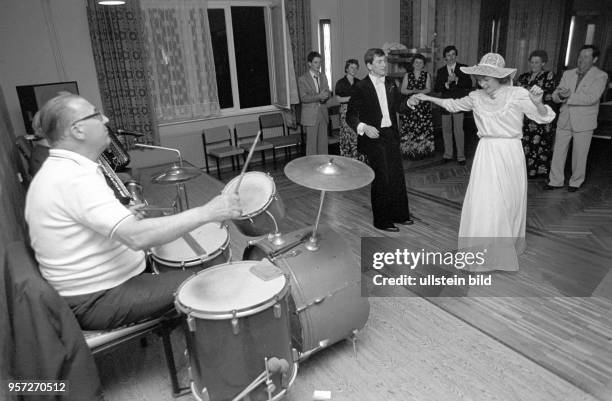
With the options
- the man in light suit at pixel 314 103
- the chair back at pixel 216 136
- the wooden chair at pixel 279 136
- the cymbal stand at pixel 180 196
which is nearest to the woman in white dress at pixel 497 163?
the cymbal stand at pixel 180 196

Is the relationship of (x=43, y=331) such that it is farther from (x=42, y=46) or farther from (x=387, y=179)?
(x=42, y=46)

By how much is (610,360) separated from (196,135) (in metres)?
5.85

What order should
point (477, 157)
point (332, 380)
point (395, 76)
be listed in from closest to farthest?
1. point (332, 380)
2. point (477, 157)
3. point (395, 76)

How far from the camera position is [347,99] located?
21.5 feet

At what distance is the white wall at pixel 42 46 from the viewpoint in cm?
549

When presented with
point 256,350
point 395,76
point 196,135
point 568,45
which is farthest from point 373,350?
point 568,45

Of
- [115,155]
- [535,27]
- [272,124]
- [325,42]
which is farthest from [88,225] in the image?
[535,27]

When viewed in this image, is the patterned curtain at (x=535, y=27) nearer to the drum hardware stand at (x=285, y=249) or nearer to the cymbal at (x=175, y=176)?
the cymbal at (x=175, y=176)

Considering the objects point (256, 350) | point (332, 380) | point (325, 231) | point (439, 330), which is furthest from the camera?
point (439, 330)

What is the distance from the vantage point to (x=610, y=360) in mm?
2551

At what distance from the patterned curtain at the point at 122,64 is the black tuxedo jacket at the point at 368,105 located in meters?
3.39

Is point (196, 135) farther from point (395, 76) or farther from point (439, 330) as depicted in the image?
point (439, 330)

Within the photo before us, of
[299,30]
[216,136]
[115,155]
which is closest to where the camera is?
[115,155]

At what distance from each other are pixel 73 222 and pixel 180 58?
16.8 ft
